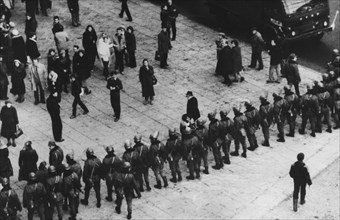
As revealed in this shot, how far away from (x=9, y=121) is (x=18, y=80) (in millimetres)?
2397

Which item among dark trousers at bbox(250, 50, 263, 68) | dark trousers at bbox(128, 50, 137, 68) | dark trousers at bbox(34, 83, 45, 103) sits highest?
dark trousers at bbox(250, 50, 263, 68)

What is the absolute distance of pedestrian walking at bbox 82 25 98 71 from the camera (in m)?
23.2

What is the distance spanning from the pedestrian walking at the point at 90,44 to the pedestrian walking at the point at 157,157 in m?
6.39

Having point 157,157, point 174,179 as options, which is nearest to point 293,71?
point 174,179

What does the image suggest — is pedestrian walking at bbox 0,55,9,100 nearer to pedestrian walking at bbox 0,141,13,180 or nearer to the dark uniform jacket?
pedestrian walking at bbox 0,141,13,180

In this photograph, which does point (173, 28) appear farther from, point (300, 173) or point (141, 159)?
point (300, 173)

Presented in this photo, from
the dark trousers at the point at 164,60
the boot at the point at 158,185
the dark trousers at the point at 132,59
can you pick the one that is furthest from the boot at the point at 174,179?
the dark trousers at the point at 164,60

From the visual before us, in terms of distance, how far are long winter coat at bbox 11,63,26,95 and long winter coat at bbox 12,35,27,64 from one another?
5.37 ft

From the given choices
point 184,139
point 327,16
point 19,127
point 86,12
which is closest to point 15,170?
point 19,127

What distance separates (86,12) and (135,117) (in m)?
8.11

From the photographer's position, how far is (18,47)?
23203mm

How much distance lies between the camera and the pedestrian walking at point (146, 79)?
2141cm

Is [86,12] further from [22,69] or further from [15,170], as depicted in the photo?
[15,170]

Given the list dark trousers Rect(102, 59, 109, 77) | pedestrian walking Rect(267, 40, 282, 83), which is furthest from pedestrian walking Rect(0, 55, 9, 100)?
pedestrian walking Rect(267, 40, 282, 83)
